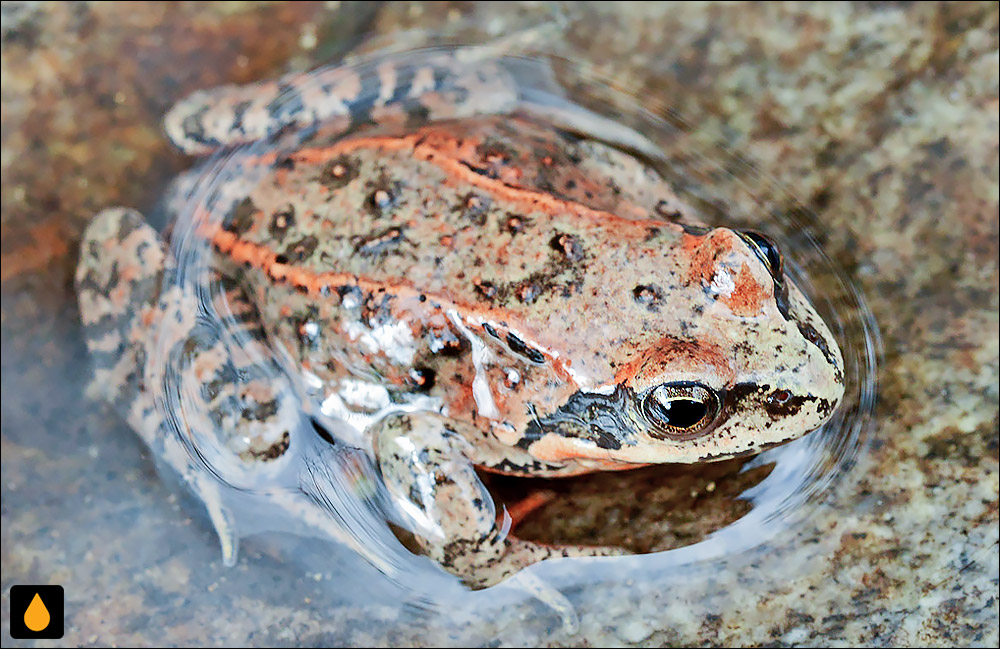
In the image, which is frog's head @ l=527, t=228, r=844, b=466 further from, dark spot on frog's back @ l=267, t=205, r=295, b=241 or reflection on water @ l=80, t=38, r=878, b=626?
dark spot on frog's back @ l=267, t=205, r=295, b=241

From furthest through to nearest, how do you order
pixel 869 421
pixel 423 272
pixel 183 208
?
pixel 183 208, pixel 869 421, pixel 423 272

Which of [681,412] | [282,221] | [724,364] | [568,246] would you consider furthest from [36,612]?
[724,364]

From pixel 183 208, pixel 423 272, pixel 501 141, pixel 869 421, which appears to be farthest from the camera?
pixel 183 208

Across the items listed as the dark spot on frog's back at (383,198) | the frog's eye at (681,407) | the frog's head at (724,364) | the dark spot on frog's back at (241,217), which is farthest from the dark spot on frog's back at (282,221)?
the frog's eye at (681,407)

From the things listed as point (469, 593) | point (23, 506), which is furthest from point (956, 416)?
point (23, 506)

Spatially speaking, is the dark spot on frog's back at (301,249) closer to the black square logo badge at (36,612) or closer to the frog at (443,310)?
the frog at (443,310)

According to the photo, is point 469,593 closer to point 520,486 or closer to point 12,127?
point 520,486

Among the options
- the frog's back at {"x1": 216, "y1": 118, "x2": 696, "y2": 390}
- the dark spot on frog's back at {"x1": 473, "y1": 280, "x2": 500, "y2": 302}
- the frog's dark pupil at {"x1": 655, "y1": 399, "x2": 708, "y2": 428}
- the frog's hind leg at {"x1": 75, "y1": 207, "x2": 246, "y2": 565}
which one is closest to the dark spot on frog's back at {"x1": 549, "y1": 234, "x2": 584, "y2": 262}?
the frog's back at {"x1": 216, "y1": 118, "x2": 696, "y2": 390}
